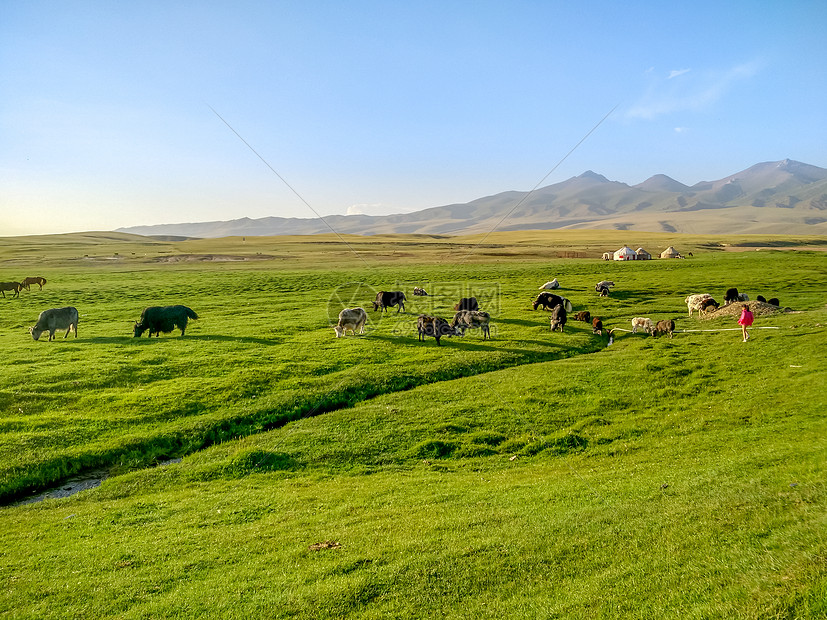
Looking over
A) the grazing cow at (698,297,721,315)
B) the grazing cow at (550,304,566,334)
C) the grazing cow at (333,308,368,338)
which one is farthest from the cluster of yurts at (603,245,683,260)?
the grazing cow at (333,308,368,338)

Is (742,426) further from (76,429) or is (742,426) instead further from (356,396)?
(76,429)

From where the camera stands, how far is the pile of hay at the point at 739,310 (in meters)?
29.3

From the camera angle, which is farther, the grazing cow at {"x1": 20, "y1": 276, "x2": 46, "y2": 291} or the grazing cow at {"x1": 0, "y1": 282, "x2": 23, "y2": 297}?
the grazing cow at {"x1": 20, "y1": 276, "x2": 46, "y2": 291}

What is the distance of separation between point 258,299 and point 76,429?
96.0 ft

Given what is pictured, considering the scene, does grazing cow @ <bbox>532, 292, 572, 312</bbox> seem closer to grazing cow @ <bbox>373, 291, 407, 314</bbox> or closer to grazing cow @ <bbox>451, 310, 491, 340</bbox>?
grazing cow @ <bbox>451, 310, 491, 340</bbox>

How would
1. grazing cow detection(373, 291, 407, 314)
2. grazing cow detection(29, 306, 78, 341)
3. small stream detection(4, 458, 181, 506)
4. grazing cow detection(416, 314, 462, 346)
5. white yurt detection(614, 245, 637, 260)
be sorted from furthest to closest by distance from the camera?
white yurt detection(614, 245, 637, 260) → grazing cow detection(373, 291, 407, 314) → grazing cow detection(29, 306, 78, 341) → grazing cow detection(416, 314, 462, 346) → small stream detection(4, 458, 181, 506)

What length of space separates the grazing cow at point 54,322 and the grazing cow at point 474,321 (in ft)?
79.2

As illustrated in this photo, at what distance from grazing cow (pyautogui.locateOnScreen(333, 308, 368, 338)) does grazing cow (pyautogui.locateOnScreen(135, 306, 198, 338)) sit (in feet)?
32.9

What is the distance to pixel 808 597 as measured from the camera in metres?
5.75

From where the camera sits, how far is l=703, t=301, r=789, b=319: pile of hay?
96.1ft

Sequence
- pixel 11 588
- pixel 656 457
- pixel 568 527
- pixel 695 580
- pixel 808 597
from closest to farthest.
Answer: pixel 808 597, pixel 695 580, pixel 11 588, pixel 568 527, pixel 656 457

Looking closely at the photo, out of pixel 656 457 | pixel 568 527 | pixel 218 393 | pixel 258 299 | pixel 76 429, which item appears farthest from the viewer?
pixel 258 299

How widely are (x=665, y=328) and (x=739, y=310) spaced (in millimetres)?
6920

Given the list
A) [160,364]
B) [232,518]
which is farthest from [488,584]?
[160,364]
